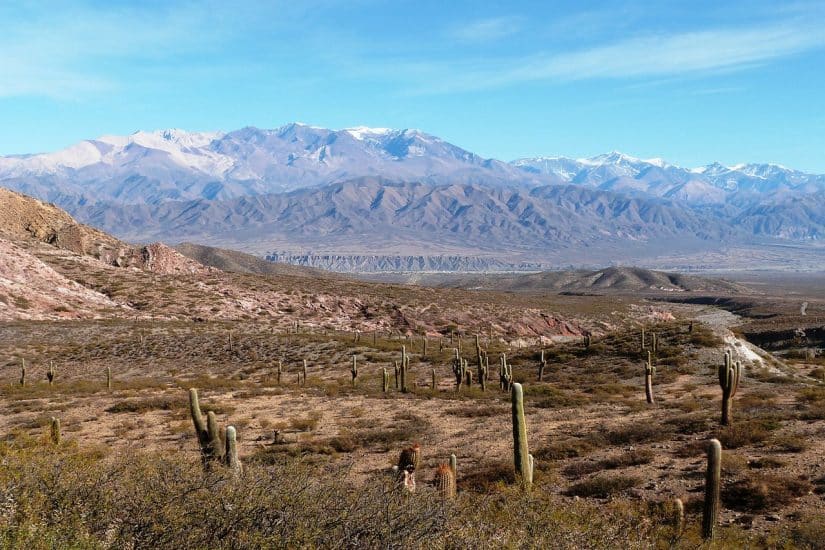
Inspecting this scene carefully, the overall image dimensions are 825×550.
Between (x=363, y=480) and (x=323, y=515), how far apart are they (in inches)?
278

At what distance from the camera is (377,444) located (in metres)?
19.7

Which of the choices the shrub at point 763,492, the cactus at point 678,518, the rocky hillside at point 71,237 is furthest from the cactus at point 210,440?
the rocky hillside at point 71,237

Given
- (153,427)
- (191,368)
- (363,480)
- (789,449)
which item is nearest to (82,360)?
(191,368)

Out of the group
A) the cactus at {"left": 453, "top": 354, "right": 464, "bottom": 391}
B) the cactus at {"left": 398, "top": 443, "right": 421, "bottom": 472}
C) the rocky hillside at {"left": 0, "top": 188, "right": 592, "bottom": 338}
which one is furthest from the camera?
the rocky hillside at {"left": 0, "top": 188, "right": 592, "bottom": 338}

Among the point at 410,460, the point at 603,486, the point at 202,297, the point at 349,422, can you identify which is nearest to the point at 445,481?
the point at 410,460

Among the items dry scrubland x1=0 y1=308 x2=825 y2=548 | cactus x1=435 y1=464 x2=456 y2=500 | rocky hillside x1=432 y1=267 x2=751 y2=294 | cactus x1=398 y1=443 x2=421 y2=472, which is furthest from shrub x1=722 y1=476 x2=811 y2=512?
rocky hillside x1=432 y1=267 x2=751 y2=294

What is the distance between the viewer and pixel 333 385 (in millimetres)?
33406

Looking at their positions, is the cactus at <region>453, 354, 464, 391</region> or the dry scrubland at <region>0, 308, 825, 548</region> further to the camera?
the cactus at <region>453, 354, 464, 391</region>

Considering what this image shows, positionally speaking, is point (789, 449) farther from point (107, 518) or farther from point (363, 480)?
point (107, 518)

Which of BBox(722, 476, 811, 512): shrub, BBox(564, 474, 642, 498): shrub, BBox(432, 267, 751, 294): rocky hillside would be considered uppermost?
BBox(722, 476, 811, 512): shrub

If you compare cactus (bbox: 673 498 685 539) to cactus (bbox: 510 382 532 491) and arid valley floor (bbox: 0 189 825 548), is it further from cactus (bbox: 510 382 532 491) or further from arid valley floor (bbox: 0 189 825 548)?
cactus (bbox: 510 382 532 491)

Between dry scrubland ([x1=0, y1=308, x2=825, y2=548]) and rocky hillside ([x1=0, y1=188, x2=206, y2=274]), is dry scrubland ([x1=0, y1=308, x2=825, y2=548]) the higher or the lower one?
the lower one

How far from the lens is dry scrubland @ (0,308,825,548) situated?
8.63 meters

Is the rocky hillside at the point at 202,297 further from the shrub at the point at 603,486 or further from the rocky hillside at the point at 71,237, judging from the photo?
the shrub at the point at 603,486
